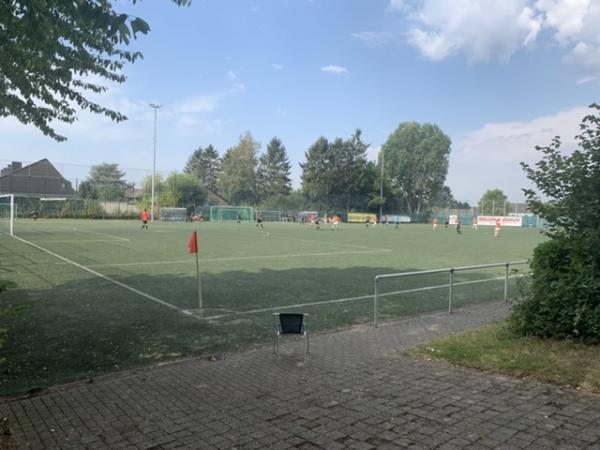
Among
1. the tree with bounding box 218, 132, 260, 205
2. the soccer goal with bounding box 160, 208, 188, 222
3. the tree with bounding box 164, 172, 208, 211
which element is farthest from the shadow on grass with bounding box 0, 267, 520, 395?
the tree with bounding box 218, 132, 260, 205

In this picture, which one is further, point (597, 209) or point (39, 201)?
point (39, 201)

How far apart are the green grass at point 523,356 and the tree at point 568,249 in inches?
10.1

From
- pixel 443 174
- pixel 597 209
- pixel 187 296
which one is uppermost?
pixel 443 174

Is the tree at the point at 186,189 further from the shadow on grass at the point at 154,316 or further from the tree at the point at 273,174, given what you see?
the shadow on grass at the point at 154,316

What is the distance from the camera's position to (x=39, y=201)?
59.4 metres

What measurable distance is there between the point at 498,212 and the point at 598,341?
11403 centimetres

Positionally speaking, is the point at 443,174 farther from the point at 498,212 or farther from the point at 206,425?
the point at 206,425

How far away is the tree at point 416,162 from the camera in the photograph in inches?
3893

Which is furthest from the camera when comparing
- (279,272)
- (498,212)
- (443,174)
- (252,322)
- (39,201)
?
(498,212)

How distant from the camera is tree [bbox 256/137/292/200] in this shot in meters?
103

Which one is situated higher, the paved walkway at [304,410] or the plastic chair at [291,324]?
the plastic chair at [291,324]

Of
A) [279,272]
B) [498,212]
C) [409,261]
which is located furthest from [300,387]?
[498,212]

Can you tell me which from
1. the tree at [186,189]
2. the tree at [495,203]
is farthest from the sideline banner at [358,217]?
the tree at [495,203]

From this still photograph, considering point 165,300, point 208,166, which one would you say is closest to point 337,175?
point 208,166
